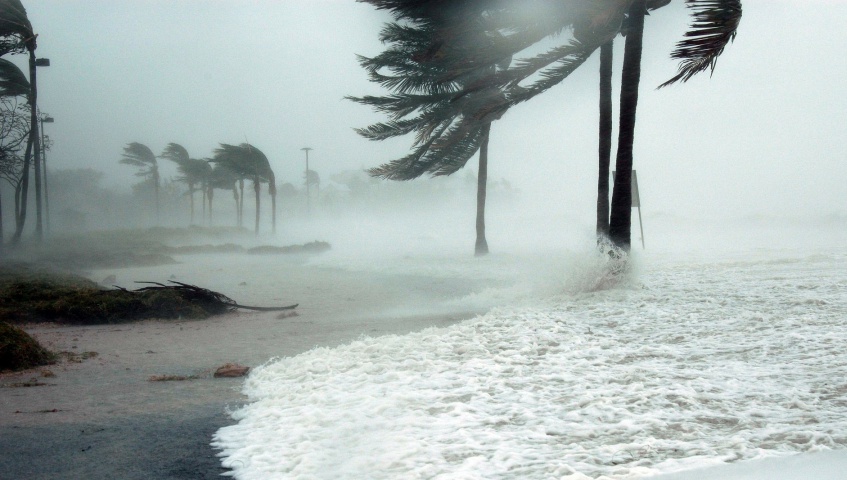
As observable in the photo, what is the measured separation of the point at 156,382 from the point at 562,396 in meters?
3.22

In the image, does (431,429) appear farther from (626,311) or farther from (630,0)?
(630,0)

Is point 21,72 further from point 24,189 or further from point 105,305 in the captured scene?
point 105,305

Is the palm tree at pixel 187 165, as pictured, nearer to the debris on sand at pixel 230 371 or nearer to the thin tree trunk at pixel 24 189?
the thin tree trunk at pixel 24 189

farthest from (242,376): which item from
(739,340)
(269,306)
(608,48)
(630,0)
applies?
(608,48)

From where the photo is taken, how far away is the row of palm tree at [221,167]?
39938 millimetres

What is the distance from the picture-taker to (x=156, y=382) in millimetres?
4945

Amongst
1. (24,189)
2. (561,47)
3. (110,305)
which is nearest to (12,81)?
(24,189)

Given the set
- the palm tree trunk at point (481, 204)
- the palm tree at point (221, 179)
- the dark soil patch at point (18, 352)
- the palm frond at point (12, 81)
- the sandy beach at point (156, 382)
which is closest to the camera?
the sandy beach at point (156, 382)

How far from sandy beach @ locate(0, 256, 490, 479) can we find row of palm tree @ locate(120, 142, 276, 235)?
30.1m

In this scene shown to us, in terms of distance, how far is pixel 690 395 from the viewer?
3.56 m

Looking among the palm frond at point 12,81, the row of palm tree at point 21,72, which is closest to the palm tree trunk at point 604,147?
the row of palm tree at point 21,72

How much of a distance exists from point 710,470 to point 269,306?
8582 millimetres

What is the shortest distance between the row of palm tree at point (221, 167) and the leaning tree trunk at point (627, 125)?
110ft

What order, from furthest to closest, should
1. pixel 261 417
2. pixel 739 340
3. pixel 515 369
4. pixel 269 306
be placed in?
1. pixel 269 306
2. pixel 739 340
3. pixel 515 369
4. pixel 261 417
